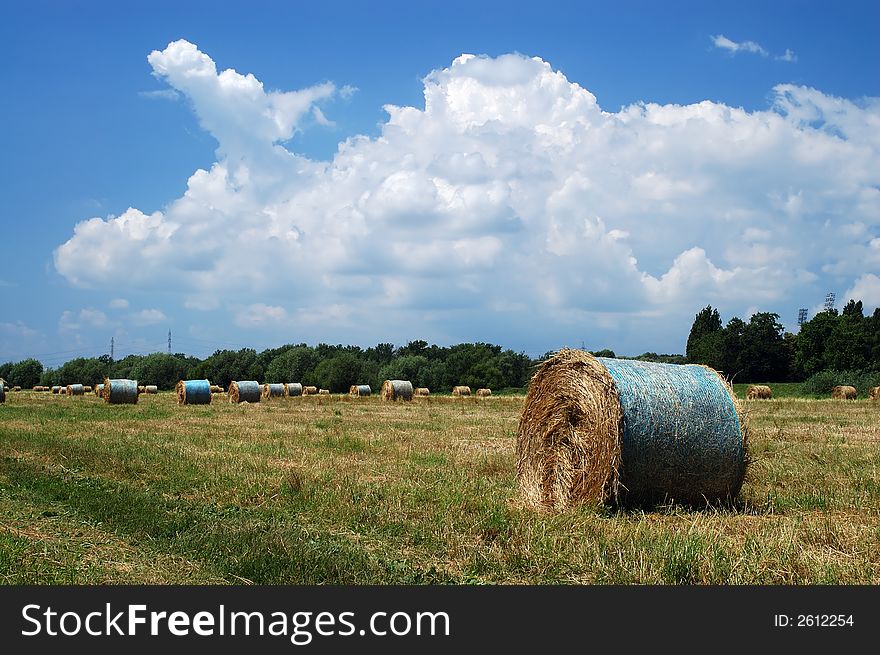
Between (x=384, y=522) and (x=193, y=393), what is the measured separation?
102 feet

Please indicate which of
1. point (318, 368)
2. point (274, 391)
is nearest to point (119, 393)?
point (274, 391)

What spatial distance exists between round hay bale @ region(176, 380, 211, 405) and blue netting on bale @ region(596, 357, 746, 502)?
3053 cm

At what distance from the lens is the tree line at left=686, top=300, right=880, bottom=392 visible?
8062cm

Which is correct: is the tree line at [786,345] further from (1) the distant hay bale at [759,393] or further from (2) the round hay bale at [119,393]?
(2) the round hay bale at [119,393]

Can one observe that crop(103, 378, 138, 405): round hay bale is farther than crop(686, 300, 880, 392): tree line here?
No

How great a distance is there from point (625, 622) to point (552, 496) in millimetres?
5491

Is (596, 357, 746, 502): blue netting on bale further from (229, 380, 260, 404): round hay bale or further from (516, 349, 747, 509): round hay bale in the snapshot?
(229, 380, 260, 404): round hay bale

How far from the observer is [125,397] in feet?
125

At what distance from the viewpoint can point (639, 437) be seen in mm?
9484

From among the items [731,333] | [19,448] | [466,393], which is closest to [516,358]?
[731,333]

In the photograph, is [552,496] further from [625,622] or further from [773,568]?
[625,622]

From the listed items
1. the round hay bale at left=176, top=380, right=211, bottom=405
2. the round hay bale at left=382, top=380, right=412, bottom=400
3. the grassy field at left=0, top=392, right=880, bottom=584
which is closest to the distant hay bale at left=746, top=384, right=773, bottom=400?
the round hay bale at left=382, top=380, right=412, bottom=400

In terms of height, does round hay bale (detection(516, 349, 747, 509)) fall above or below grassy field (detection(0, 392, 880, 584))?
above

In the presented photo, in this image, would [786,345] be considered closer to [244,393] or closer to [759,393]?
[759,393]
